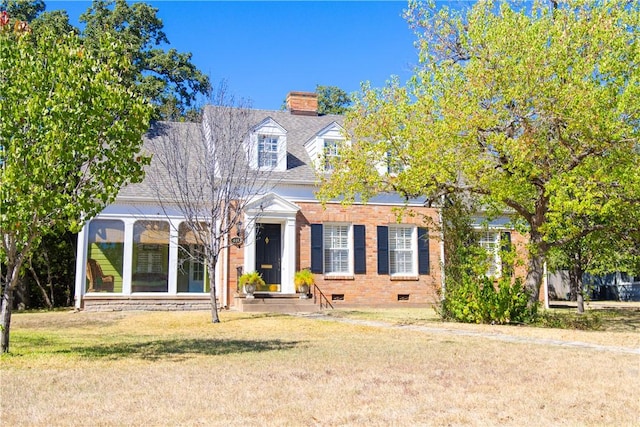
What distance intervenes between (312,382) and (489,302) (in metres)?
8.52

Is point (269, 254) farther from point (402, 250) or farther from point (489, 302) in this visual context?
point (489, 302)

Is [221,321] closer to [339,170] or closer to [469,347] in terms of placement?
[339,170]

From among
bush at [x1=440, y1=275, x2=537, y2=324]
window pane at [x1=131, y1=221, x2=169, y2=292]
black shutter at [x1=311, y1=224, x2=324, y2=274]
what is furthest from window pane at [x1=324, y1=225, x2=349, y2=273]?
bush at [x1=440, y1=275, x2=537, y2=324]

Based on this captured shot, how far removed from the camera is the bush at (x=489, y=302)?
555 inches

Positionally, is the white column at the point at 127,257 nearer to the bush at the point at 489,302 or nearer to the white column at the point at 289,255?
the white column at the point at 289,255

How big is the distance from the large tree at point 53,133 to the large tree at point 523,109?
22.2ft

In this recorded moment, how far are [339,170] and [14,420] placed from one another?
36.5 feet

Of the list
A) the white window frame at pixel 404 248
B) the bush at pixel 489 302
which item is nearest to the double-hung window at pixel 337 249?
the white window frame at pixel 404 248

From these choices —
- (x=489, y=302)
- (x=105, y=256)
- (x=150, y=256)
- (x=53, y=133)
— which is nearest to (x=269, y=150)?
(x=150, y=256)

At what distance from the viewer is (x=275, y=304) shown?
18906 millimetres

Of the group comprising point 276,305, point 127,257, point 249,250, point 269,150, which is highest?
point 269,150

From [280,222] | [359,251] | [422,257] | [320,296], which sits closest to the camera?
[320,296]

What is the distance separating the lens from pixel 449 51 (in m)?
14.7

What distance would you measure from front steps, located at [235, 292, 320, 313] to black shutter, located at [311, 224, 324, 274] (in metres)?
1.35
